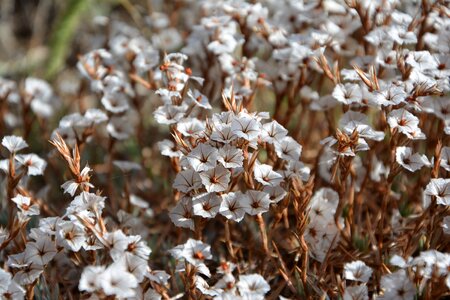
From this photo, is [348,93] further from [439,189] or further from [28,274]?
[28,274]

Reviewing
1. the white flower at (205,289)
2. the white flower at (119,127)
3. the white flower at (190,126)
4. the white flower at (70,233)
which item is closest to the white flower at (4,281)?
the white flower at (70,233)

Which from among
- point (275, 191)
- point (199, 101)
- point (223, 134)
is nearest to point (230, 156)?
point (223, 134)

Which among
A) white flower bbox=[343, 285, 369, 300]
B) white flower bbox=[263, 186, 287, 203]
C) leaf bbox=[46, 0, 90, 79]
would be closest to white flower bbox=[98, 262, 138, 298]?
white flower bbox=[263, 186, 287, 203]

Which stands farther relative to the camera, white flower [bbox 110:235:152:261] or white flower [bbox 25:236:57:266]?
white flower [bbox 25:236:57:266]

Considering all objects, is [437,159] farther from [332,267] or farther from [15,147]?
[15,147]

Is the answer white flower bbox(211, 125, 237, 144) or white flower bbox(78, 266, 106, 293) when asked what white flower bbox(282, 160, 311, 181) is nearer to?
white flower bbox(211, 125, 237, 144)

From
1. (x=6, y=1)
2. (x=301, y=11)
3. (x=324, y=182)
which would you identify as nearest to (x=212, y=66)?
(x=301, y=11)

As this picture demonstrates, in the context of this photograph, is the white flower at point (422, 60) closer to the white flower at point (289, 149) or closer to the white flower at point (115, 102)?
the white flower at point (289, 149)
